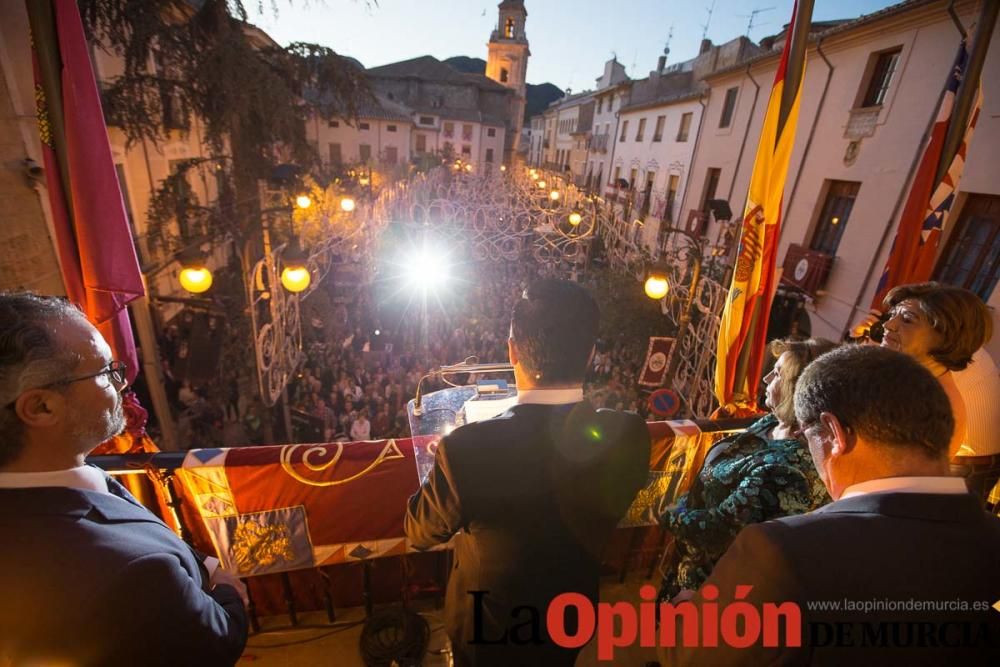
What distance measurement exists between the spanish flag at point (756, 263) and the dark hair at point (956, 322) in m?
1.19

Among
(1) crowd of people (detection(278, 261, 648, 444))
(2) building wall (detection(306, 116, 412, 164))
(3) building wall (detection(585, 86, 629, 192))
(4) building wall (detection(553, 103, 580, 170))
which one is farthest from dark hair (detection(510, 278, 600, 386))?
(4) building wall (detection(553, 103, 580, 170))

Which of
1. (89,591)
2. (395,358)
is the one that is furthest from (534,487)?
(395,358)

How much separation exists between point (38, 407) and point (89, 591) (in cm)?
67

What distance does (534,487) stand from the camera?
1.81m

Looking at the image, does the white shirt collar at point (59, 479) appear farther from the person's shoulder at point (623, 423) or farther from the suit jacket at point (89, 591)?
the person's shoulder at point (623, 423)

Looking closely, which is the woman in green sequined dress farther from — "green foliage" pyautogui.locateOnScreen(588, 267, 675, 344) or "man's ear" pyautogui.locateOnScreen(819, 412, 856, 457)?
"green foliage" pyautogui.locateOnScreen(588, 267, 675, 344)

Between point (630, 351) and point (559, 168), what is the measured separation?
43160 mm

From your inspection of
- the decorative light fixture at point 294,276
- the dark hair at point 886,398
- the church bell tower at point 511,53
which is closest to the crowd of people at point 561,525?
the dark hair at point 886,398

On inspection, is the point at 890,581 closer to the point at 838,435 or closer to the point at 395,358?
A: the point at 838,435

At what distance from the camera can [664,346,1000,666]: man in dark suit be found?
1247mm

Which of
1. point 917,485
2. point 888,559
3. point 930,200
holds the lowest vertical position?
point 888,559

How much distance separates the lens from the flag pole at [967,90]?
15.9 feet

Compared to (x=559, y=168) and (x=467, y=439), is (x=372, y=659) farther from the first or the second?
Answer: (x=559, y=168)

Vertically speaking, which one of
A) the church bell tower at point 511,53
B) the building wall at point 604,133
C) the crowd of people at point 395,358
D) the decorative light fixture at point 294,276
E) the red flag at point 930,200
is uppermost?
the church bell tower at point 511,53
